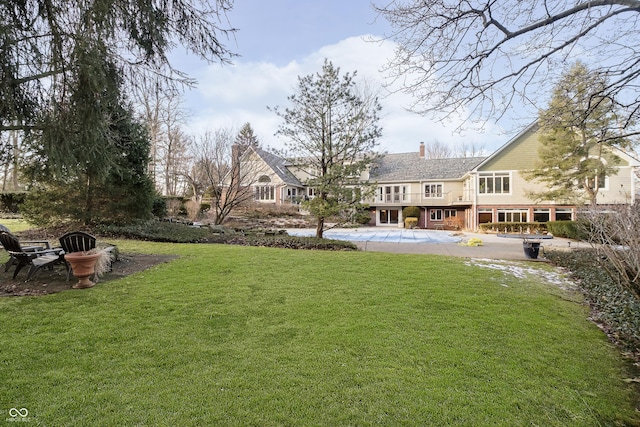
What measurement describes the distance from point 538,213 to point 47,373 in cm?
2729

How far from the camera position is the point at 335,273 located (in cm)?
719

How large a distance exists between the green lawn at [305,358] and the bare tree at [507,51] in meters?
3.76

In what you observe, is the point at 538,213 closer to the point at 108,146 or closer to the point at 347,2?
the point at 347,2

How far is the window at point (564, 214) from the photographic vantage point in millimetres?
21909

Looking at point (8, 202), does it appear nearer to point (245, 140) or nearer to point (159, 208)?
point (159, 208)

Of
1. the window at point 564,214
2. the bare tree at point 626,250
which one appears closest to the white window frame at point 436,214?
the window at point 564,214

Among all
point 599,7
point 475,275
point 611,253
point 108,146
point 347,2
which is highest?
point 347,2

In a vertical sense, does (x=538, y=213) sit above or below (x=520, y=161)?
below

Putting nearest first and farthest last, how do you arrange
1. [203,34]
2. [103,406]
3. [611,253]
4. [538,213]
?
1. [103,406]
2. [611,253]
3. [203,34]
4. [538,213]

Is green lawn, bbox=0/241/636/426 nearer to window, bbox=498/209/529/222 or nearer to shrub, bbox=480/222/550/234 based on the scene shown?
shrub, bbox=480/222/550/234

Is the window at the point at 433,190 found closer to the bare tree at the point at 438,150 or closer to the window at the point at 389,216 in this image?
the window at the point at 389,216

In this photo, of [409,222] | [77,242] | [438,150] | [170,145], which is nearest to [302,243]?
[77,242]

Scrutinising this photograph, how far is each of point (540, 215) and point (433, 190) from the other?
28.2ft

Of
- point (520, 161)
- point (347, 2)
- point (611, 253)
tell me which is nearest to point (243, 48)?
point (347, 2)
